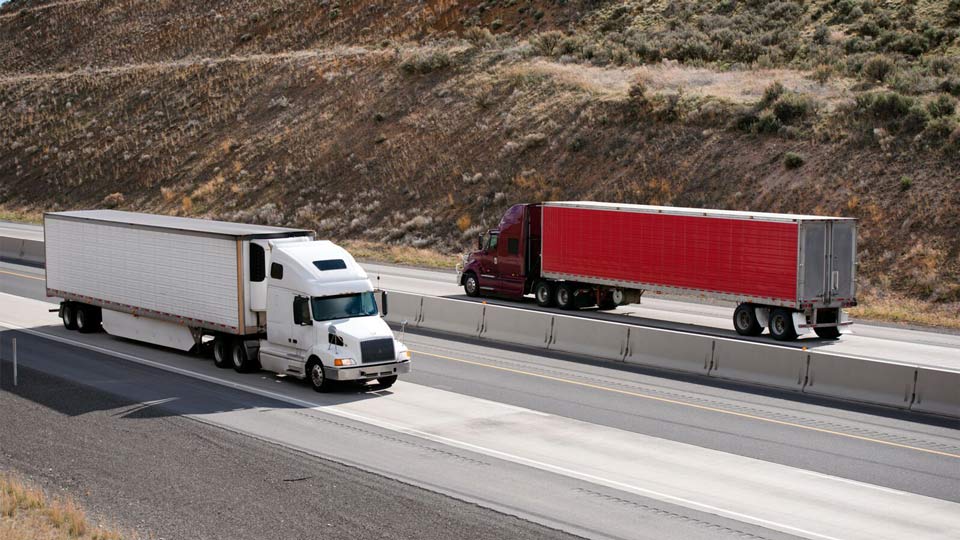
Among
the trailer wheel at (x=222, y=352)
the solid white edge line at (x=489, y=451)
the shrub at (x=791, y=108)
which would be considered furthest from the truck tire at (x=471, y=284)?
the shrub at (x=791, y=108)

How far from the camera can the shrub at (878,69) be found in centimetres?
5241

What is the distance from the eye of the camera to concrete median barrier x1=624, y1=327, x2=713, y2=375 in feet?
82.8

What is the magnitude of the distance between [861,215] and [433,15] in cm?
4848

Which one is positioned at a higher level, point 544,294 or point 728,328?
point 544,294

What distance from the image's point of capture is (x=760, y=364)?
24.1 m

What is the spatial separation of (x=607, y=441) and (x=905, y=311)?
67.4 ft

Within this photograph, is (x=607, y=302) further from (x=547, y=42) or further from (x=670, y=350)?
(x=547, y=42)

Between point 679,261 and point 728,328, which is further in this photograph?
point 679,261

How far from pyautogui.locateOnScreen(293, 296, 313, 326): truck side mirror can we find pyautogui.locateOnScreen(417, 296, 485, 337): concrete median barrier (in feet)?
27.3

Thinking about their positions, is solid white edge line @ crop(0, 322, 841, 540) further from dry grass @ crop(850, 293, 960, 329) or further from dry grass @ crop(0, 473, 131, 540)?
dry grass @ crop(850, 293, 960, 329)

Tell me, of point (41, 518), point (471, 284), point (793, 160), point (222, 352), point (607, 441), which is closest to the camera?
point (41, 518)

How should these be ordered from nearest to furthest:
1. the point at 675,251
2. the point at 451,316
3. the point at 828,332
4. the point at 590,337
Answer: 1. the point at 590,337
2. the point at 828,332
3. the point at 451,316
4. the point at 675,251

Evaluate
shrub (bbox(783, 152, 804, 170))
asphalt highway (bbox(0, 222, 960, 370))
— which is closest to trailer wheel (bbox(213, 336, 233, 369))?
asphalt highway (bbox(0, 222, 960, 370))

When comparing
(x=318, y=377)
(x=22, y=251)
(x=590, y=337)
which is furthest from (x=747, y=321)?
(x=22, y=251)
